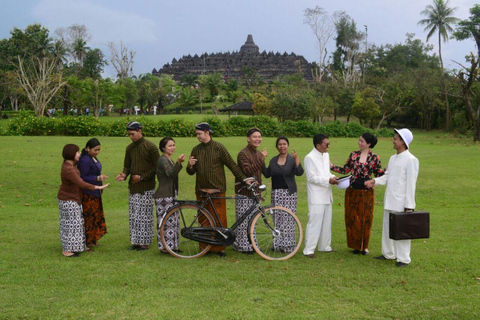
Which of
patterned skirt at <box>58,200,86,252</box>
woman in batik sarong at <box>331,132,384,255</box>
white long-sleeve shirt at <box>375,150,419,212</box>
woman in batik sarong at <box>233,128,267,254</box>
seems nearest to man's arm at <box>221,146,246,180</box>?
woman in batik sarong at <box>233,128,267,254</box>

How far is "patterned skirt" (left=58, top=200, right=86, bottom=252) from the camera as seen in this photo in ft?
17.6

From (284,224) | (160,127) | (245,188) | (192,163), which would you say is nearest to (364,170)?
(284,224)

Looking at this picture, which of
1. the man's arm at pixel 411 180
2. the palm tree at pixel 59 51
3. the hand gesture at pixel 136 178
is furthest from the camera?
the palm tree at pixel 59 51

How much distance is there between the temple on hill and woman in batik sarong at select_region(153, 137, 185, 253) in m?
69.4

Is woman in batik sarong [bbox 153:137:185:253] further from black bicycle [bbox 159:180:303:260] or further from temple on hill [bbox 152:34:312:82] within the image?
temple on hill [bbox 152:34:312:82]

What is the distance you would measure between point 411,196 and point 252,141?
6.39 feet

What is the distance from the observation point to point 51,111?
44.9m

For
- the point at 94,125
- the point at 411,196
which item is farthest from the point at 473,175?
the point at 94,125

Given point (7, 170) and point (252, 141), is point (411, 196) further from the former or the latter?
point (7, 170)

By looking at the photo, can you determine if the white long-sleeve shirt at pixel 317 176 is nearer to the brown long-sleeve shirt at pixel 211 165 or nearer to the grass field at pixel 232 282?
the grass field at pixel 232 282

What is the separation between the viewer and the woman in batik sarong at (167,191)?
5.39m

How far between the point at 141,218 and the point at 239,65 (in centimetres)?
7529

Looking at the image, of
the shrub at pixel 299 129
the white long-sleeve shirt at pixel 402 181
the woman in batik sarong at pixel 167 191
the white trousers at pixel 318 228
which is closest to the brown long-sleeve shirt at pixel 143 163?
the woman in batik sarong at pixel 167 191

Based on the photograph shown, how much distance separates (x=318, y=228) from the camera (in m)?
5.50
